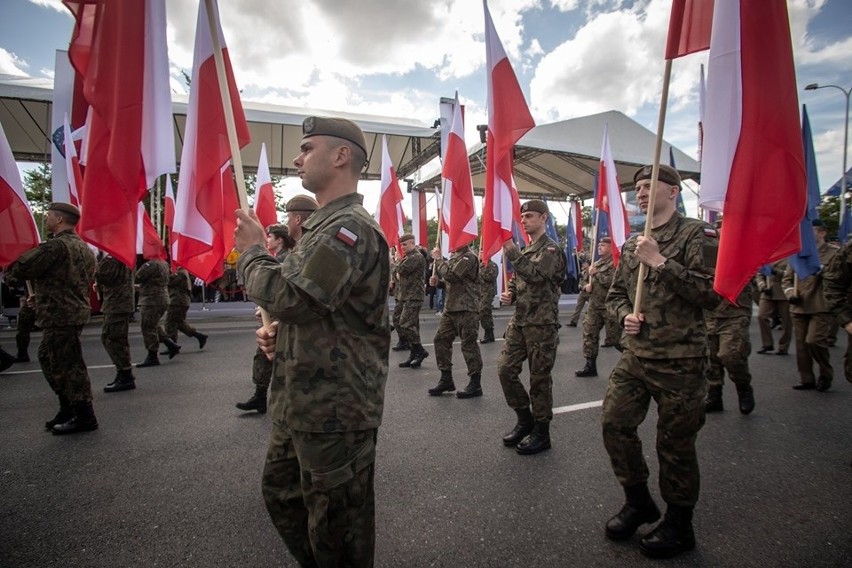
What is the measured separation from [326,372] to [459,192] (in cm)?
425

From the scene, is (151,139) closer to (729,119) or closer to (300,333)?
(300,333)

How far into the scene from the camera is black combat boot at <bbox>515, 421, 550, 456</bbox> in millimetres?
3502

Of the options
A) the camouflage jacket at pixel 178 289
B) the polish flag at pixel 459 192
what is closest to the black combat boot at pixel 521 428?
the polish flag at pixel 459 192

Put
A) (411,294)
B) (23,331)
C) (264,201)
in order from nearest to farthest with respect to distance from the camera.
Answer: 1. (23,331)
2. (264,201)
3. (411,294)

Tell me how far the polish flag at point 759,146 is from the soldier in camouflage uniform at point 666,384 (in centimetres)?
20

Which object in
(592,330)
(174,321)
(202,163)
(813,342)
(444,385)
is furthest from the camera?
(174,321)

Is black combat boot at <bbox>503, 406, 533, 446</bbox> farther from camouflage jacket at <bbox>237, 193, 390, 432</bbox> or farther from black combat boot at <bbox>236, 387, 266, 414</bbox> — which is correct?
black combat boot at <bbox>236, 387, 266, 414</bbox>

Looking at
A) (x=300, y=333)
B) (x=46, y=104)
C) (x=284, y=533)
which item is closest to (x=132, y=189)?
(x=300, y=333)

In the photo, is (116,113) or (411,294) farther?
(411,294)

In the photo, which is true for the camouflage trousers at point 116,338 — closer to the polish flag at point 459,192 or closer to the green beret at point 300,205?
the green beret at point 300,205

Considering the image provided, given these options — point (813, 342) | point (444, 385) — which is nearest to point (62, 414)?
point (444, 385)

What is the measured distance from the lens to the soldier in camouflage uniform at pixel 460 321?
5.30m

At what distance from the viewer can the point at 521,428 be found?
12.3 feet

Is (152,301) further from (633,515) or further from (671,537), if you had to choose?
(671,537)
